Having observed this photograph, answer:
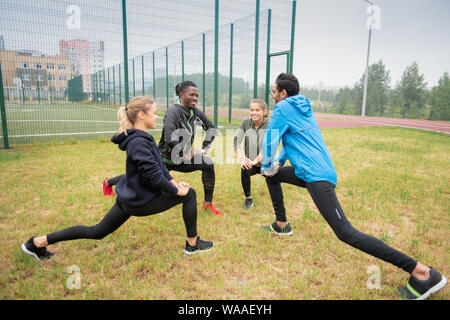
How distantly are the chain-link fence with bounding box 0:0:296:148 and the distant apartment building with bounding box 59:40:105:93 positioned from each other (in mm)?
30

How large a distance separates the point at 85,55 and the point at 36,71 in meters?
1.58

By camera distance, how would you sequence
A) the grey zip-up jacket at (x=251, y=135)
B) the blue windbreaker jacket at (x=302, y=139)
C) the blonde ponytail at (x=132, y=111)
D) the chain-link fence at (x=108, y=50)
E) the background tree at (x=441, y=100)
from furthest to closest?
1. the background tree at (x=441, y=100)
2. the chain-link fence at (x=108, y=50)
3. the grey zip-up jacket at (x=251, y=135)
4. the blue windbreaker jacket at (x=302, y=139)
5. the blonde ponytail at (x=132, y=111)

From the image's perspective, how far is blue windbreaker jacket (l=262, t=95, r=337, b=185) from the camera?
2.57 meters

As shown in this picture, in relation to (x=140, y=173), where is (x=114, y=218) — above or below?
below

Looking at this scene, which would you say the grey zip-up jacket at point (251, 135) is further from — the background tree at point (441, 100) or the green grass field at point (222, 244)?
the background tree at point (441, 100)

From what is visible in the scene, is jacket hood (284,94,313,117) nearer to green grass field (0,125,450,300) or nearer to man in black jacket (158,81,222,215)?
green grass field (0,125,450,300)

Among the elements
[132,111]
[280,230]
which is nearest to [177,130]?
[132,111]

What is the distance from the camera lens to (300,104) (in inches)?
105

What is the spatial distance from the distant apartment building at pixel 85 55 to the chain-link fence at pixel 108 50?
0.10ft

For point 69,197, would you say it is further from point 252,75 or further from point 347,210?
point 252,75

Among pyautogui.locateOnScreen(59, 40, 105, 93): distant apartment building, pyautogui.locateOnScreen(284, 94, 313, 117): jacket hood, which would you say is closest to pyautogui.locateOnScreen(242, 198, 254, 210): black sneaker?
pyautogui.locateOnScreen(284, 94, 313, 117): jacket hood

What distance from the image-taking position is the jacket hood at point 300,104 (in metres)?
2.66

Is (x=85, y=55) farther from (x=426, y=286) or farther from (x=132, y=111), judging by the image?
(x=426, y=286)

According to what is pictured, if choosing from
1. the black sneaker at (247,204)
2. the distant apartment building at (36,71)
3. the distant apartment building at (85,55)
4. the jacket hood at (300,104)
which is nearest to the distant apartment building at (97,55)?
the distant apartment building at (85,55)
